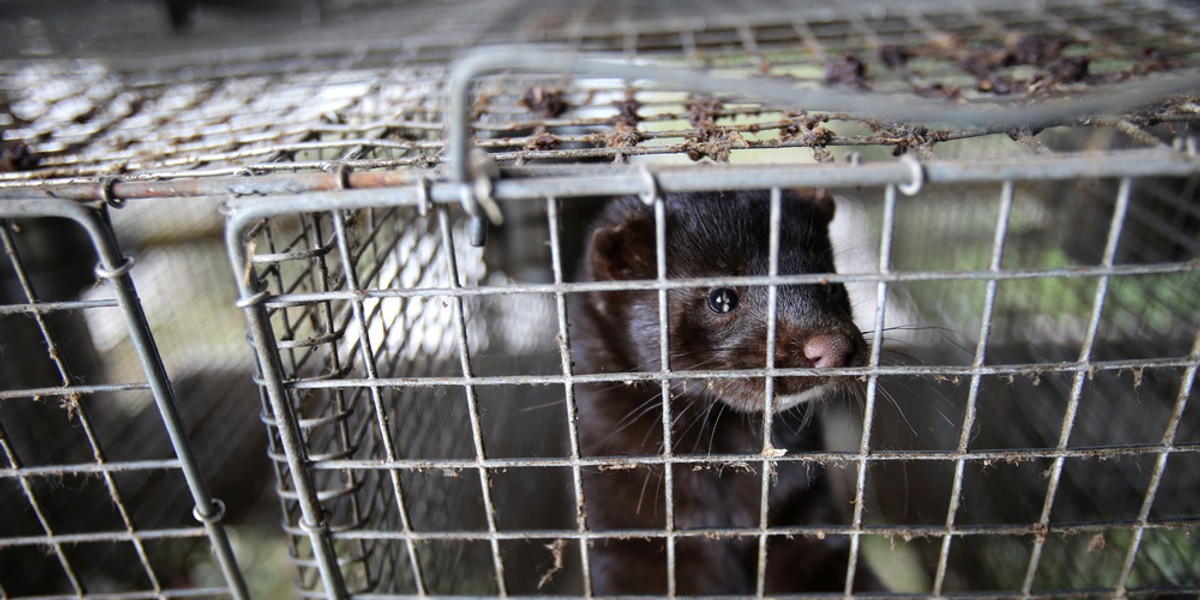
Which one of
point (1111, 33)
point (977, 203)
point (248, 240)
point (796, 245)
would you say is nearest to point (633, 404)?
point (796, 245)

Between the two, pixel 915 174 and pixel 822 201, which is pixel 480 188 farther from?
pixel 822 201

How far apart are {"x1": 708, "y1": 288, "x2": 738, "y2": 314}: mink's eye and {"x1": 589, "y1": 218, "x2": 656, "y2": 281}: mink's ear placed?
0.14 meters

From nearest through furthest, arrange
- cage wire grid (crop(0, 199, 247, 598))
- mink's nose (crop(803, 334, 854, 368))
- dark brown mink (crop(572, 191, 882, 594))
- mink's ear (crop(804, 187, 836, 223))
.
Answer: cage wire grid (crop(0, 199, 247, 598)) < mink's nose (crop(803, 334, 854, 368)) < dark brown mink (crop(572, 191, 882, 594)) < mink's ear (crop(804, 187, 836, 223))

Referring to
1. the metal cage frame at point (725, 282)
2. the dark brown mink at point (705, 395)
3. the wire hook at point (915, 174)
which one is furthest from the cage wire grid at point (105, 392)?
the wire hook at point (915, 174)

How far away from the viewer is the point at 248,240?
104 cm

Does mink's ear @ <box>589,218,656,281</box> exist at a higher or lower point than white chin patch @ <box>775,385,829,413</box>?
higher

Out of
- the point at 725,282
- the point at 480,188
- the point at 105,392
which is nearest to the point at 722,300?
the point at 725,282

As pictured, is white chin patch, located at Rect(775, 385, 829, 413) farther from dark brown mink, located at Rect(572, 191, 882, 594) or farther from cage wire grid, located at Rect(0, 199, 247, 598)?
cage wire grid, located at Rect(0, 199, 247, 598)

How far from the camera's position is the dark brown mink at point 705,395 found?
54.7 inches

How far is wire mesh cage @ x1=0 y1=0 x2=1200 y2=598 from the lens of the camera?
2.99 feet

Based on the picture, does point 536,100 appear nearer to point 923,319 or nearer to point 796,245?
point 796,245

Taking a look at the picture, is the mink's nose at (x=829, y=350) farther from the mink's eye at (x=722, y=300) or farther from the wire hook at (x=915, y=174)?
the wire hook at (x=915, y=174)

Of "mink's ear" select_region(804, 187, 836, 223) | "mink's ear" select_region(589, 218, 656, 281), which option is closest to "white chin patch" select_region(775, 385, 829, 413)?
"mink's ear" select_region(589, 218, 656, 281)

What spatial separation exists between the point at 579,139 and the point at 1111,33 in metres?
1.29
